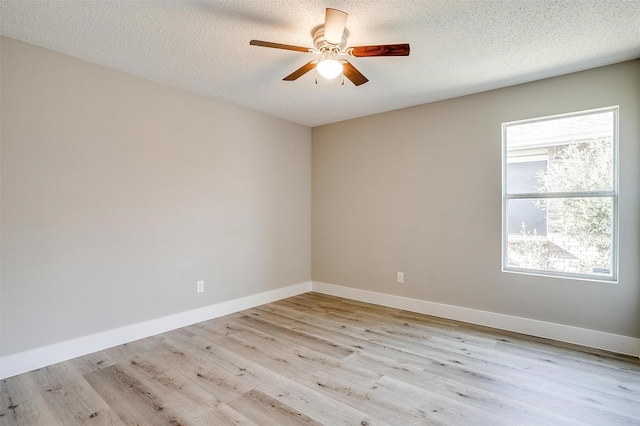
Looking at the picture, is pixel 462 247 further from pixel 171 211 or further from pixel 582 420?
pixel 171 211

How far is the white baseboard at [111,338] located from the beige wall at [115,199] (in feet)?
0.21

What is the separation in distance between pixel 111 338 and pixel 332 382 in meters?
2.09

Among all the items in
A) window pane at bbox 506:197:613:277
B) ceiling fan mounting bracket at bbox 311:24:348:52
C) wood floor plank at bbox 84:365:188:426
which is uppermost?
ceiling fan mounting bracket at bbox 311:24:348:52

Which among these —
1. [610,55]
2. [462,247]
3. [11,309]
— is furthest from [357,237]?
[11,309]

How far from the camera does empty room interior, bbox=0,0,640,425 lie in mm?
2102

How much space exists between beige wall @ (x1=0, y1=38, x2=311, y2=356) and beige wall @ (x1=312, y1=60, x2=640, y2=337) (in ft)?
3.75

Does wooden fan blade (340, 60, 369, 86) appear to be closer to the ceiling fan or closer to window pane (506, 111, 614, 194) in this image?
the ceiling fan

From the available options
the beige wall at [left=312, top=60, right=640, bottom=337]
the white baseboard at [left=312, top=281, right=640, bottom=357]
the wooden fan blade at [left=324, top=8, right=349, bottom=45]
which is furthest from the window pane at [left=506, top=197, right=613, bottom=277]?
the wooden fan blade at [left=324, top=8, right=349, bottom=45]

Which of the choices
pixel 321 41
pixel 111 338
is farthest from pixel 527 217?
pixel 111 338

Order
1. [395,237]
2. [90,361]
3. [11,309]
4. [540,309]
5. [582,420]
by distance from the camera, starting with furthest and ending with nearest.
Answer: [395,237]
[540,309]
[90,361]
[11,309]
[582,420]

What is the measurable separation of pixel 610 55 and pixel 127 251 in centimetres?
462

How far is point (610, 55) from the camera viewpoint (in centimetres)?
264

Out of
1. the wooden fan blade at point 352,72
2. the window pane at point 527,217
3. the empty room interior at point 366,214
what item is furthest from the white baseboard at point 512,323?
the wooden fan blade at point 352,72

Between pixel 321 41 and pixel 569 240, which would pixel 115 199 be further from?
pixel 569 240
